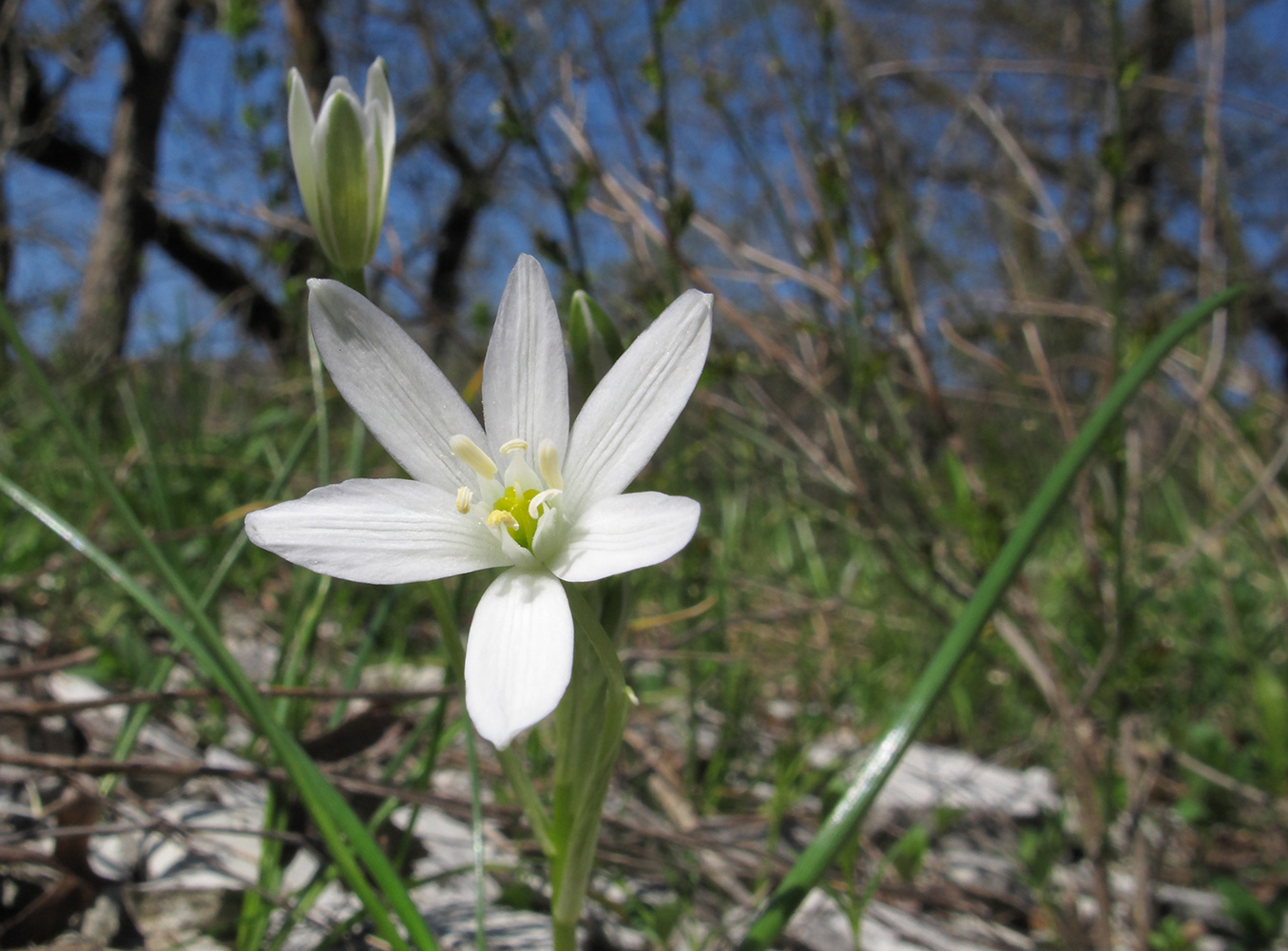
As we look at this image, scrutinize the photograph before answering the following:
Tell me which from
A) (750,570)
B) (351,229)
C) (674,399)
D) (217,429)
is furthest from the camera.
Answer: (217,429)

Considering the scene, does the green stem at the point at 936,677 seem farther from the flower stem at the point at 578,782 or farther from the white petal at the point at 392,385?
the white petal at the point at 392,385

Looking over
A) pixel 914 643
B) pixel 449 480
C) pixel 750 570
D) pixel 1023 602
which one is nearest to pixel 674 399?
pixel 449 480

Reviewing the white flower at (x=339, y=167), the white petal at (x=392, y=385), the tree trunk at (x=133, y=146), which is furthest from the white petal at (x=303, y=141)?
the tree trunk at (x=133, y=146)

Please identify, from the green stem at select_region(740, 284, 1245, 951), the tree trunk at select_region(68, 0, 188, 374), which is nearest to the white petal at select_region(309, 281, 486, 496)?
the green stem at select_region(740, 284, 1245, 951)

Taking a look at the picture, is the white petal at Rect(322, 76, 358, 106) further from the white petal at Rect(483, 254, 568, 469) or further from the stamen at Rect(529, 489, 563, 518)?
the stamen at Rect(529, 489, 563, 518)

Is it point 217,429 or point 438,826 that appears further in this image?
point 217,429

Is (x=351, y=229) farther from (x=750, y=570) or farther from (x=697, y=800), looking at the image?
(x=750, y=570)

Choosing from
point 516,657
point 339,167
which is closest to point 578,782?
point 516,657
